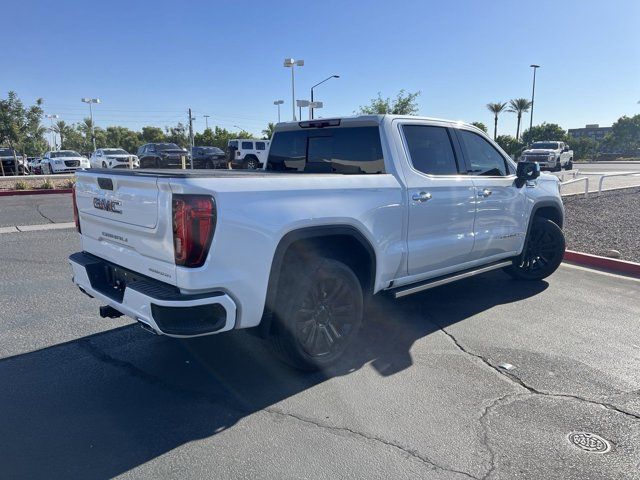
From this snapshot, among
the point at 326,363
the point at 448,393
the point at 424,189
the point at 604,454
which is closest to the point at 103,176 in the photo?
the point at 326,363

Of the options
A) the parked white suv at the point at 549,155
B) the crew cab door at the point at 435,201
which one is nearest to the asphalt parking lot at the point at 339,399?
the crew cab door at the point at 435,201

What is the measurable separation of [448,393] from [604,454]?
1004 mm

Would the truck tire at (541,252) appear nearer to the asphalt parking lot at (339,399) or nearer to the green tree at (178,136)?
the asphalt parking lot at (339,399)

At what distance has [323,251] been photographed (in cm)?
384

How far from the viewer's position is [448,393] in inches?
139

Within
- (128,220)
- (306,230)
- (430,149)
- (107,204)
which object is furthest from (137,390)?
(430,149)

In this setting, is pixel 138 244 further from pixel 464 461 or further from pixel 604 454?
pixel 604 454

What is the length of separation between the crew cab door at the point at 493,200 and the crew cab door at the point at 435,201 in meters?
0.16

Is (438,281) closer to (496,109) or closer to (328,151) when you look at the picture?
(328,151)

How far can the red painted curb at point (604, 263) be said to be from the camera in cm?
697

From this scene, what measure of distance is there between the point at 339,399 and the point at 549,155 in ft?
106

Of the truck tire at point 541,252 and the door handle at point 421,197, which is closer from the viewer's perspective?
the door handle at point 421,197

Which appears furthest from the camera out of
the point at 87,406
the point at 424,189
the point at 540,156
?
the point at 540,156

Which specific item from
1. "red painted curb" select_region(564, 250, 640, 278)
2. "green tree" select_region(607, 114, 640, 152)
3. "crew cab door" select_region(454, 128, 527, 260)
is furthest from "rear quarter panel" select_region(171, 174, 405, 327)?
"green tree" select_region(607, 114, 640, 152)
